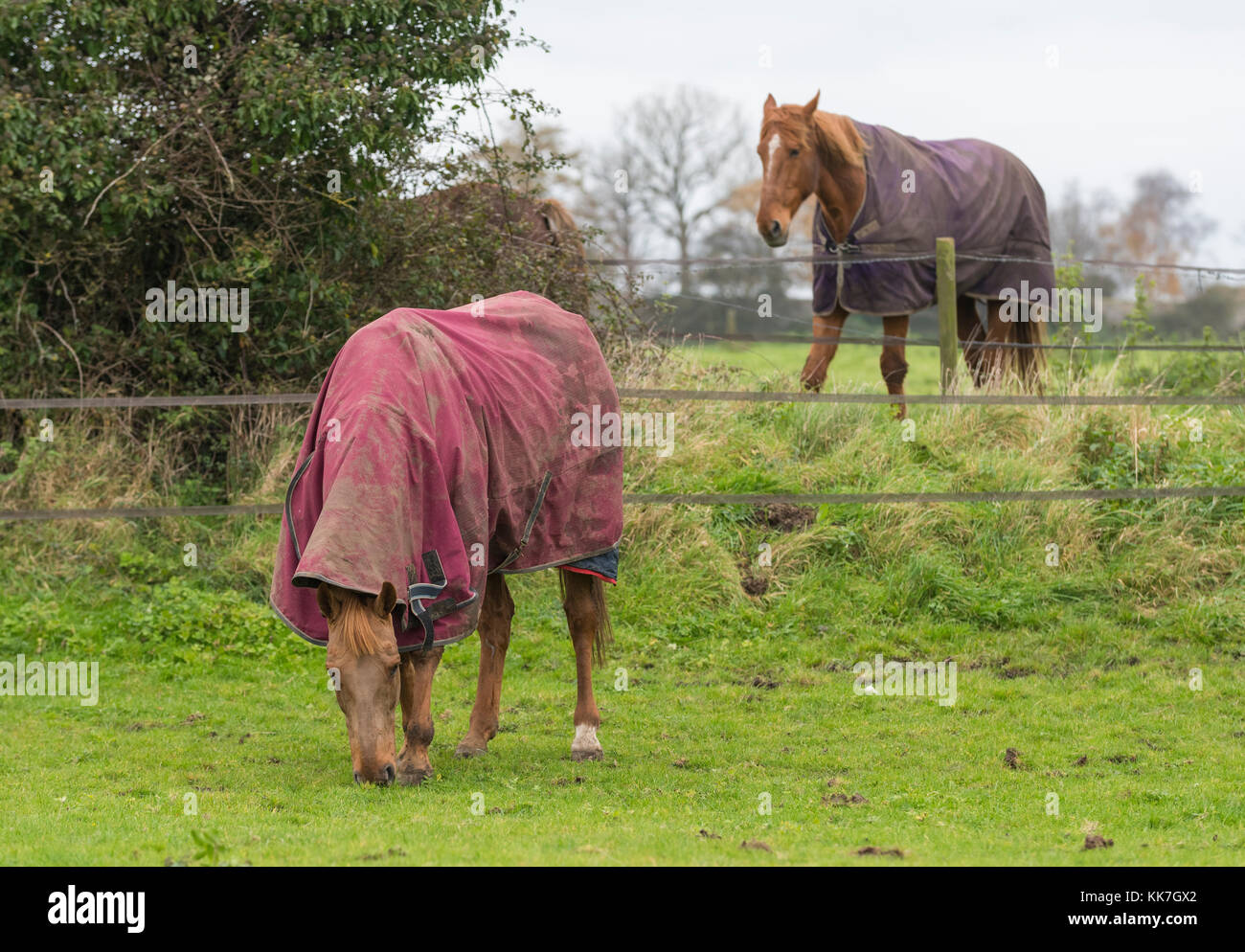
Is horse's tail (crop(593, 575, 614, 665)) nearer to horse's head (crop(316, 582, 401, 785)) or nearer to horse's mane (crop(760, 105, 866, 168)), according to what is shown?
horse's head (crop(316, 582, 401, 785))

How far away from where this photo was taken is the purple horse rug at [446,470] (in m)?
4.71

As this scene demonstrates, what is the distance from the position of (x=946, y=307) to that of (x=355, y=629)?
645 centimetres

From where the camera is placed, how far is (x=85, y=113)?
891 cm

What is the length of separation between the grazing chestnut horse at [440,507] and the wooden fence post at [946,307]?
4.33 meters

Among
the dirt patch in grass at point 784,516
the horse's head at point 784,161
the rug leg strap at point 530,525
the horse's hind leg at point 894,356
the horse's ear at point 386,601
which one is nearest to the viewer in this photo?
the horse's ear at point 386,601

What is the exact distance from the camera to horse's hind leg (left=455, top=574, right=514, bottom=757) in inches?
233

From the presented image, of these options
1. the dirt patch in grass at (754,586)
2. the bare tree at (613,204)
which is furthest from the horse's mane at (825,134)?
the bare tree at (613,204)

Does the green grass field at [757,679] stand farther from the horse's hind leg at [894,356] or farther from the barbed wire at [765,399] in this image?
the horse's hind leg at [894,356]

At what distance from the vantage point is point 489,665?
19.8 ft

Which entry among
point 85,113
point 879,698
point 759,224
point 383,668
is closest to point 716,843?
point 383,668

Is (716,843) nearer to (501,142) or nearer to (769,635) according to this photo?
(769,635)

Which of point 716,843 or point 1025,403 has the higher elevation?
point 1025,403

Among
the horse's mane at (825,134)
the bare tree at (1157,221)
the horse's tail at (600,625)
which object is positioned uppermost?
the bare tree at (1157,221)
